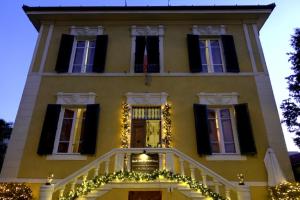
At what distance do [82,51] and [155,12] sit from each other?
3.73m

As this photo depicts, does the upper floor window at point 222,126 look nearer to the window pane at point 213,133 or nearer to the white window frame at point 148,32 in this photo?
the window pane at point 213,133

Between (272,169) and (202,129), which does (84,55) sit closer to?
(202,129)

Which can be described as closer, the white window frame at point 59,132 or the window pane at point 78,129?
the white window frame at point 59,132

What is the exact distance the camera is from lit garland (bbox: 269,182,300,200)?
7269 millimetres

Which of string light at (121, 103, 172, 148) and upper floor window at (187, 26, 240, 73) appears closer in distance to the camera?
string light at (121, 103, 172, 148)

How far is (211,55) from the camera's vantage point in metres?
11.3

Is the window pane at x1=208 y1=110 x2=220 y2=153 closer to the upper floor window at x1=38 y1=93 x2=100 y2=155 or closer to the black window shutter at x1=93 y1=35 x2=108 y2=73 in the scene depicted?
the upper floor window at x1=38 y1=93 x2=100 y2=155

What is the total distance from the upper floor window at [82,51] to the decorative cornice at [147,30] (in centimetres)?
132

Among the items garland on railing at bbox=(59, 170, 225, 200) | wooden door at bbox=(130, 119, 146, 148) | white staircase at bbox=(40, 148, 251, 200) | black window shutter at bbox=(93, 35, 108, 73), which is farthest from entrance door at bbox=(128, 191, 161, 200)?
black window shutter at bbox=(93, 35, 108, 73)

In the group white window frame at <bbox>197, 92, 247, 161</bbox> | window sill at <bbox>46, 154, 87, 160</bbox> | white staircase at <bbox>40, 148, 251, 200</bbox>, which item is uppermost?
white window frame at <bbox>197, 92, 247, 161</bbox>

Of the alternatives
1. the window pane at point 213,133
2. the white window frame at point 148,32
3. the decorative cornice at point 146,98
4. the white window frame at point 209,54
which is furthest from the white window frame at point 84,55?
the window pane at point 213,133

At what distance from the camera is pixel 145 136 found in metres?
9.73

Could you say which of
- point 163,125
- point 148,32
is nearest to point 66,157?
point 163,125

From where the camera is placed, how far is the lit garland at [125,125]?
30.0 feet
